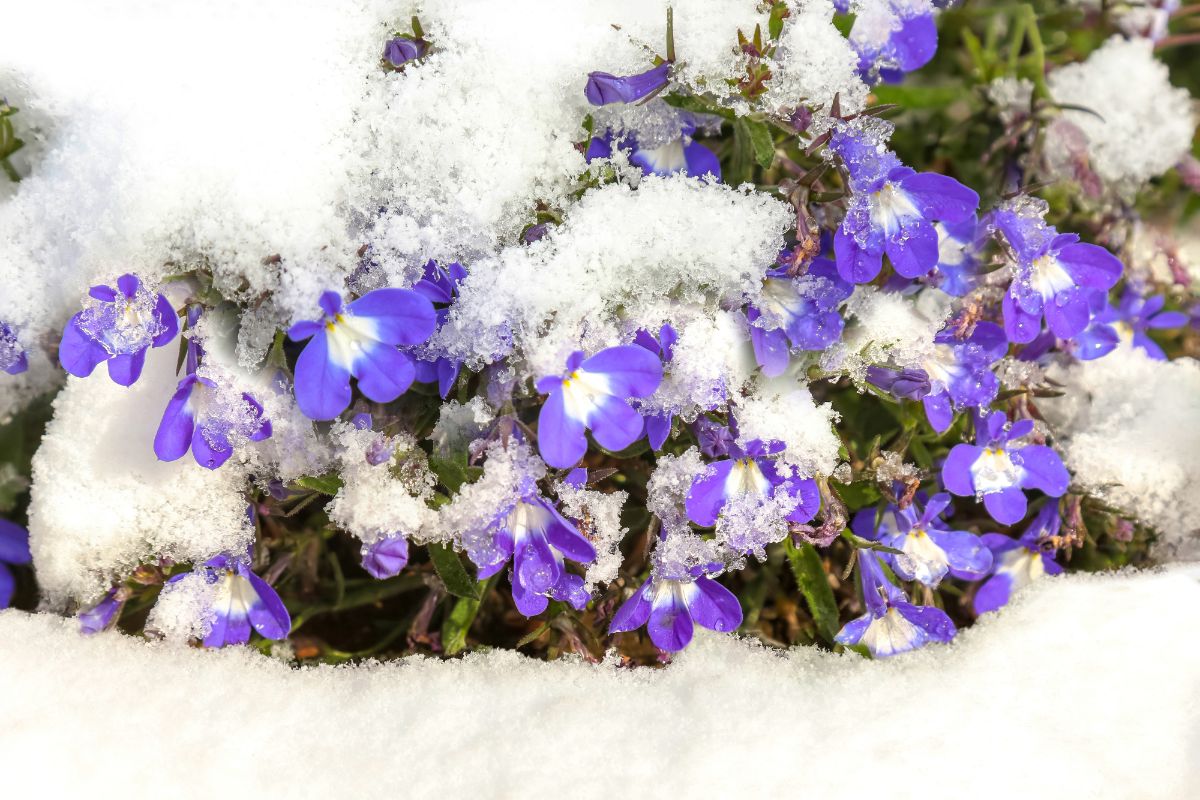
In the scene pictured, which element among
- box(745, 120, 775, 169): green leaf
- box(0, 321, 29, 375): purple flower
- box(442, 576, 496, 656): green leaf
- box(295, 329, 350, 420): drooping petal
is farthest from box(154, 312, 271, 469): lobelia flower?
box(745, 120, 775, 169): green leaf

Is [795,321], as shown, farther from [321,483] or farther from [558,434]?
[321,483]

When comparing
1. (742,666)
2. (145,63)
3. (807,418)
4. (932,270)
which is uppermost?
(145,63)

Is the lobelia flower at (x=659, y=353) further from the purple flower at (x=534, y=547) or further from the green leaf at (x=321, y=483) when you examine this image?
the green leaf at (x=321, y=483)

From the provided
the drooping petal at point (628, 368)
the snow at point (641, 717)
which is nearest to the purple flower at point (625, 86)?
the drooping petal at point (628, 368)

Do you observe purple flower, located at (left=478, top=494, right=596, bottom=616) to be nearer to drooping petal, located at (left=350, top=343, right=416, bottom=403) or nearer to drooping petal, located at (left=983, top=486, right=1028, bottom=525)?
drooping petal, located at (left=350, top=343, right=416, bottom=403)

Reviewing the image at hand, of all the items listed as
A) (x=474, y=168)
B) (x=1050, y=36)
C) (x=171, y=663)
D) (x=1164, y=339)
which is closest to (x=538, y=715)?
(x=171, y=663)

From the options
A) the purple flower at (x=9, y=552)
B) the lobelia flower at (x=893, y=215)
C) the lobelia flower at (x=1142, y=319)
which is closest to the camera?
the lobelia flower at (x=893, y=215)

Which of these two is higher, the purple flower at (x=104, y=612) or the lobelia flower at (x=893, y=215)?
the lobelia flower at (x=893, y=215)

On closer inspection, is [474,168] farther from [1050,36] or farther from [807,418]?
[1050,36]
